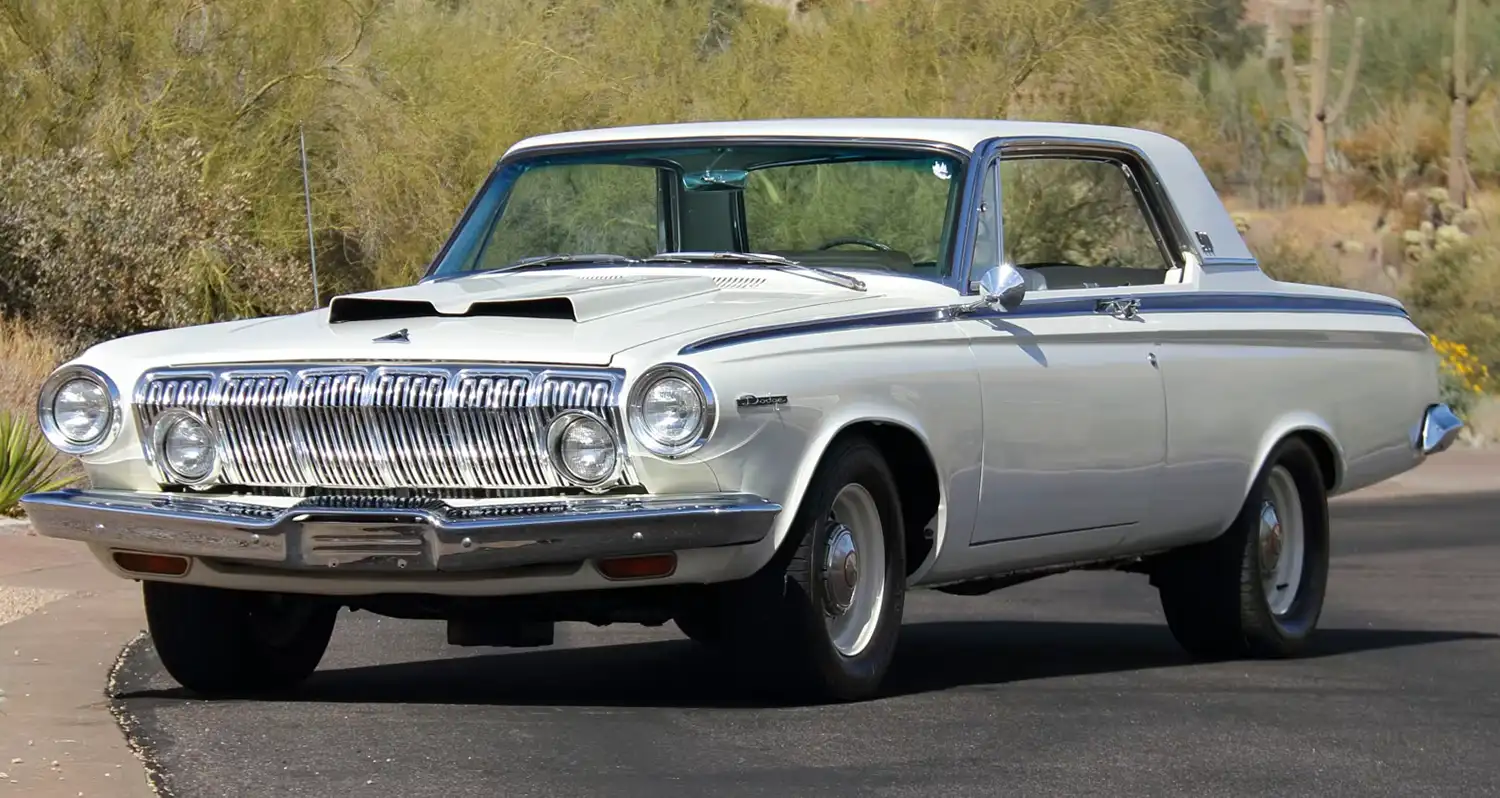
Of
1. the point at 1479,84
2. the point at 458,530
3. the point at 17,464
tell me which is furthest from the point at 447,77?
the point at 1479,84

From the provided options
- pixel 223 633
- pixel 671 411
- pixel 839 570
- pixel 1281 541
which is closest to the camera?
pixel 671 411

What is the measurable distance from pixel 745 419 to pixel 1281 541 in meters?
3.48

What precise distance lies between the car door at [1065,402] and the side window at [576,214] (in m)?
1.19

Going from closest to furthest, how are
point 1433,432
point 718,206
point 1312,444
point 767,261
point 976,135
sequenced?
point 767,261 < point 976,135 < point 718,206 < point 1312,444 < point 1433,432

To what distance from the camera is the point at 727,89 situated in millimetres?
26828

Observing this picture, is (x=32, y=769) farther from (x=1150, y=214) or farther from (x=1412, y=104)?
(x=1412, y=104)

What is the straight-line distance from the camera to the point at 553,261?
8.71 metres

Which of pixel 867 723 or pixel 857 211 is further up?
pixel 857 211

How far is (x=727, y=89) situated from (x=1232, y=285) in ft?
57.8

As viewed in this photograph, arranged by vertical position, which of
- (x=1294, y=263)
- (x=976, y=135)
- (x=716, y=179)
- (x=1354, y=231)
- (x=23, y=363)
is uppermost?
(x=976, y=135)

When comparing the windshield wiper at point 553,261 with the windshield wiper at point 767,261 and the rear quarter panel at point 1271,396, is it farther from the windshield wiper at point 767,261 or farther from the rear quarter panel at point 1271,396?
the rear quarter panel at point 1271,396

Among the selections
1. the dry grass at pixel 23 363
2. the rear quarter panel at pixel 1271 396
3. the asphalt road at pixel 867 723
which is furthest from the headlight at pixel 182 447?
the dry grass at pixel 23 363

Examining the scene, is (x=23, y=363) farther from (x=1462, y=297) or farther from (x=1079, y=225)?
(x=1462, y=297)

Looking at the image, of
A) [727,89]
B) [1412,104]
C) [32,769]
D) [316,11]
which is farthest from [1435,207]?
[32,769]
